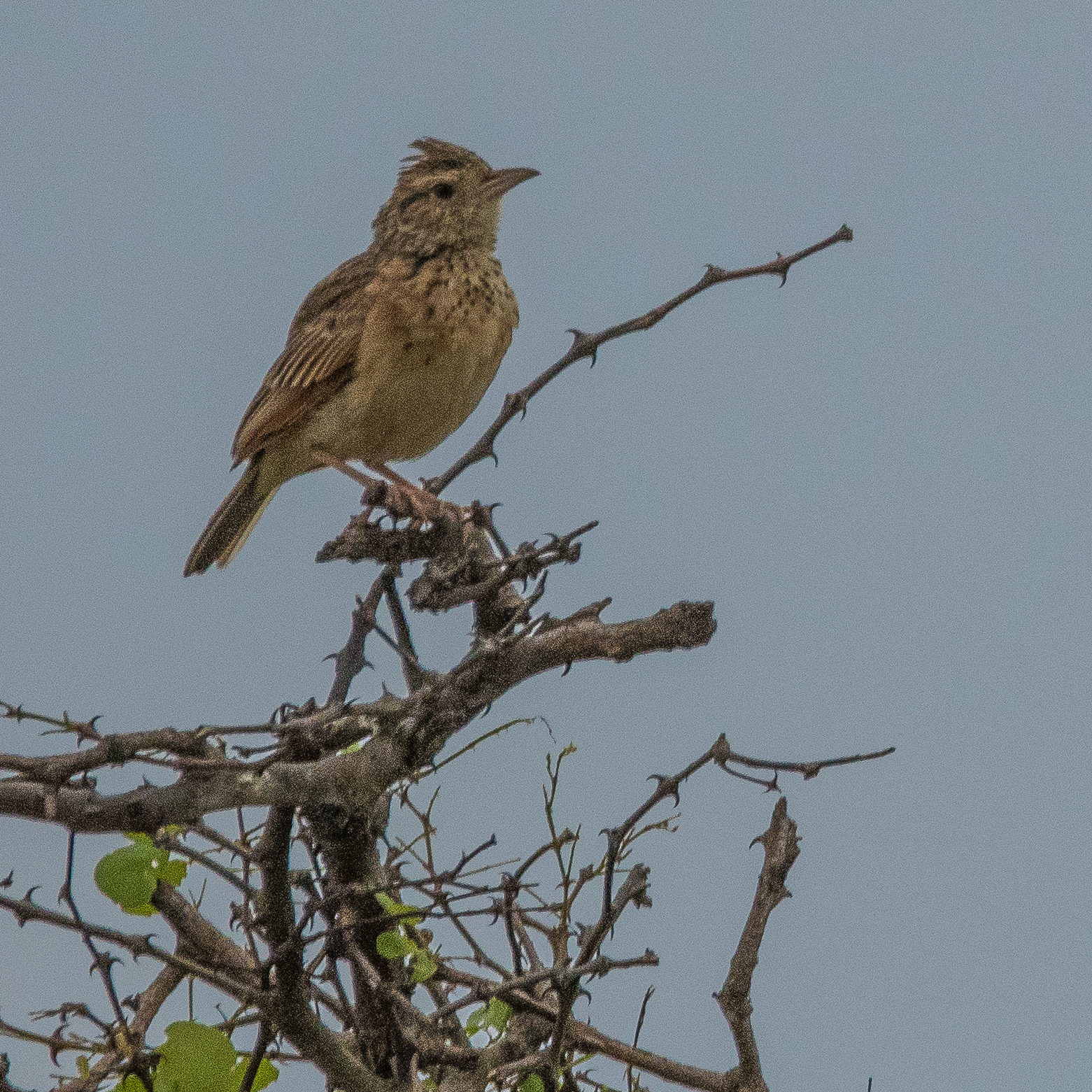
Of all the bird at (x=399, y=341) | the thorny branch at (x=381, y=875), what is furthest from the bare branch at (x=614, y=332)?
the bird at (x=399, y=341)

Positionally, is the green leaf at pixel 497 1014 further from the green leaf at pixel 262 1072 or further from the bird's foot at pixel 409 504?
the bird's foot at pixel 409 504

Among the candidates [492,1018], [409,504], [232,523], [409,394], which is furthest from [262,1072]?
[232,523]

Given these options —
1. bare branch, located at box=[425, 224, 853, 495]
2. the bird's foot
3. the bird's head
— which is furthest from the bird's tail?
bare branch, located at box=[425, 224, 853, 495]

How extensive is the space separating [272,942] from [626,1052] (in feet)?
2.83

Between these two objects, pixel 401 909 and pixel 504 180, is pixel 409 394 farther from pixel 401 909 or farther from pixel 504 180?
pixel 401 909

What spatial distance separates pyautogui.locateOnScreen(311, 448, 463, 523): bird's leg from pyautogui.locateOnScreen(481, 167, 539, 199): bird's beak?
3.95 feet

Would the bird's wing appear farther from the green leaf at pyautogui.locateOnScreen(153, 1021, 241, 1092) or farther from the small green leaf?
the green leaf at pyautogui.locateOnScreen(153, 1021, 241, 1092)

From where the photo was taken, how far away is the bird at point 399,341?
5.42 meters

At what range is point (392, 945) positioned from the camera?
3.20m

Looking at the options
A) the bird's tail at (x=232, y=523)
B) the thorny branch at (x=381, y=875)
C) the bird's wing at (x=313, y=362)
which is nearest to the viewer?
the thorny branch at (x=381, y=875)

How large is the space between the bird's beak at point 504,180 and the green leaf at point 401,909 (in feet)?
11.3

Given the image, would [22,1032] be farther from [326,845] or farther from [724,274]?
[724,274]

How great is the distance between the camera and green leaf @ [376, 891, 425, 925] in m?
3.05

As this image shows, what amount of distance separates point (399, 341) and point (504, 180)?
0.99 meters
